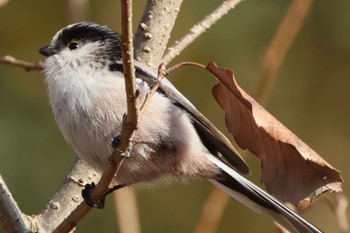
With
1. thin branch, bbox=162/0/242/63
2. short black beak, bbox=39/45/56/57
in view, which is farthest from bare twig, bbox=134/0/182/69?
short black beak, bbox=39/45/56/57

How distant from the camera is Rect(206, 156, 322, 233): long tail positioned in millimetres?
2629

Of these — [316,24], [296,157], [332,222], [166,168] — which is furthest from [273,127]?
[316,24]

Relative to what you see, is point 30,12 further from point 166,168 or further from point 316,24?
point 166,168

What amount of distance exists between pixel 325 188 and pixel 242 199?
0.50m

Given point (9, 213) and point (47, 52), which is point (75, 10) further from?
point (9, 213)

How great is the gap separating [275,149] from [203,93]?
1736mm

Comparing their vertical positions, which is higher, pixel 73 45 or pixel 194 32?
pixel 194 32

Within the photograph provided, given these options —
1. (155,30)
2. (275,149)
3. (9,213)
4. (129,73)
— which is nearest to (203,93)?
(155,30)

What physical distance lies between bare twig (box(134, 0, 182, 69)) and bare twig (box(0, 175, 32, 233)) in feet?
2.38

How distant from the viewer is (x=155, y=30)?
2.94 metres

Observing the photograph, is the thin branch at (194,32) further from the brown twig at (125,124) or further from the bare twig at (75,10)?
the brown twig at (125,124)

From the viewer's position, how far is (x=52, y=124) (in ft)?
13.3

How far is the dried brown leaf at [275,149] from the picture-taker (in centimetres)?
233

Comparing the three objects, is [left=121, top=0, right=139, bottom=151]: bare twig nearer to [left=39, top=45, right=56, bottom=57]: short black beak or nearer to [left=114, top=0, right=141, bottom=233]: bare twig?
[left=114, top=0, right=141, bottom=233]: bare twig
